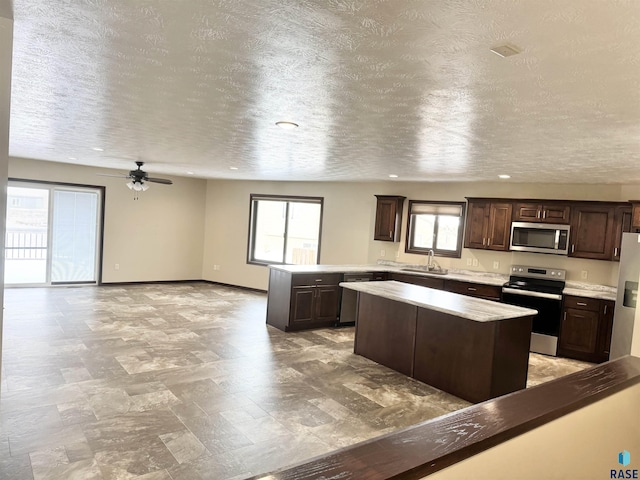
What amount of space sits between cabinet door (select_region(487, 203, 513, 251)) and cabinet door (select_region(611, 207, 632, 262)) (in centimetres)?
131

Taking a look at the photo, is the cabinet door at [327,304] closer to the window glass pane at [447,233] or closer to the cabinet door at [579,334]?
the window glass pane at [447,233]

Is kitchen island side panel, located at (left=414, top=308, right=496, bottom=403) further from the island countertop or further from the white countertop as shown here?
the white countertop

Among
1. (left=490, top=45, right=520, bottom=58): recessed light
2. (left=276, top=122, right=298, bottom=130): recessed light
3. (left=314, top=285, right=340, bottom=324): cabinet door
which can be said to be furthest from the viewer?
(left=314, top=285, right=340, bottom=324): cabinet door

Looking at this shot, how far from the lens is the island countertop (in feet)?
12.8

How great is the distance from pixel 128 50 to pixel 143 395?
2.96m

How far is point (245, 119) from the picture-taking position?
10.8 feet

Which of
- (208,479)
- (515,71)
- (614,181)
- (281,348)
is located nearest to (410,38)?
(515,71)

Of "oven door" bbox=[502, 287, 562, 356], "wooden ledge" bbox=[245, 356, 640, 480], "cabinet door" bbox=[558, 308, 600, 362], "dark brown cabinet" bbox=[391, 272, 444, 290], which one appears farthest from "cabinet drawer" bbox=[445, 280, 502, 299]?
"wooden ledge" bbox=[245, 356, 640, 480]

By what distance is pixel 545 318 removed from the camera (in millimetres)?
5902

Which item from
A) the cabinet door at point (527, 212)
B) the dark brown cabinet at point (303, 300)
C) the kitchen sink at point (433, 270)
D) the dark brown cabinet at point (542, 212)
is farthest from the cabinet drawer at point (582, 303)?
the dark brown cabinet at point (303, 300)

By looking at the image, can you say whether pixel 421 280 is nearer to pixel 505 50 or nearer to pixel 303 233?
pixel 303 233

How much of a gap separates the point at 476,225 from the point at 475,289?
1.05 m

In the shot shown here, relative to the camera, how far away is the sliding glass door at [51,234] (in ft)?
26.1

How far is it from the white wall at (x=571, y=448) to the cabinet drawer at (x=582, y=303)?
3935 millimetres
